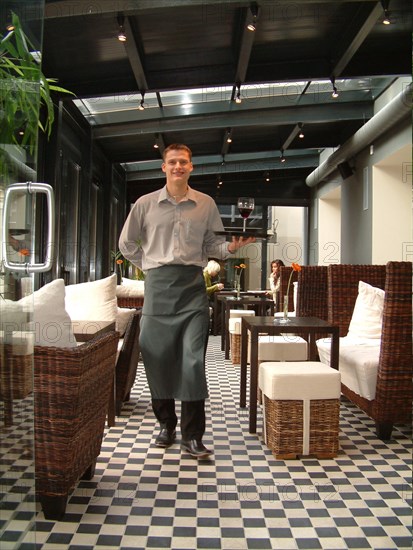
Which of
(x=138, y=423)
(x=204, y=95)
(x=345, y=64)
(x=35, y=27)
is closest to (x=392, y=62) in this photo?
(x=345, y=64)

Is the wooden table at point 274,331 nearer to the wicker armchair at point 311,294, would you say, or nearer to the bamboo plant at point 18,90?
the wicker armchair at point 311,294

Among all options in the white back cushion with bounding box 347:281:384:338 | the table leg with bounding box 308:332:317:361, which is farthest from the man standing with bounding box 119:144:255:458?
the table leg with bounding box 308:332:317:361

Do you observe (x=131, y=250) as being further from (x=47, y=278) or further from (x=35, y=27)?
(x=47, y=278)

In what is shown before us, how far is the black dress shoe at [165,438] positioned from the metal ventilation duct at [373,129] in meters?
3.52

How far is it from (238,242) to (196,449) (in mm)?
1115

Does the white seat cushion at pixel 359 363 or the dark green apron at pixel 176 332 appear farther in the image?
the white seat cushion at pixel 359 363

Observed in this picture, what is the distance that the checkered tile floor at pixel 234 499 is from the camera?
6.73 feet

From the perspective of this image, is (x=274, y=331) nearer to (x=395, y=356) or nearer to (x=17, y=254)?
(x=395, y=356)

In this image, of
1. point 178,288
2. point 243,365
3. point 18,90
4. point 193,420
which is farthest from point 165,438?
point 18,90

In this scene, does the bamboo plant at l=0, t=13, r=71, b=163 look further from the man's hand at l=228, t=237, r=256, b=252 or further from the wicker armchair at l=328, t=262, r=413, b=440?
the wicker armchair at l=328, t=262, r=413, b=440

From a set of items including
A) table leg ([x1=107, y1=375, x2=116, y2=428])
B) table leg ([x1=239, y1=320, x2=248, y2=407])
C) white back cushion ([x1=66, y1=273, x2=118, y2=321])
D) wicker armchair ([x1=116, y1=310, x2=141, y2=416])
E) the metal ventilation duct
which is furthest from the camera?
the metal ventilation duct

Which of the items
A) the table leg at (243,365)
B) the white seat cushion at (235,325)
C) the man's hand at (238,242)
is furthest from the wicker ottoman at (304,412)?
the white seat cushion at (235,325)

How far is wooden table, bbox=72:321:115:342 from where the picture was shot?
3291mm

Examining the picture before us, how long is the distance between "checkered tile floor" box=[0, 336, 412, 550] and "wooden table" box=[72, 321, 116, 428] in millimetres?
106
